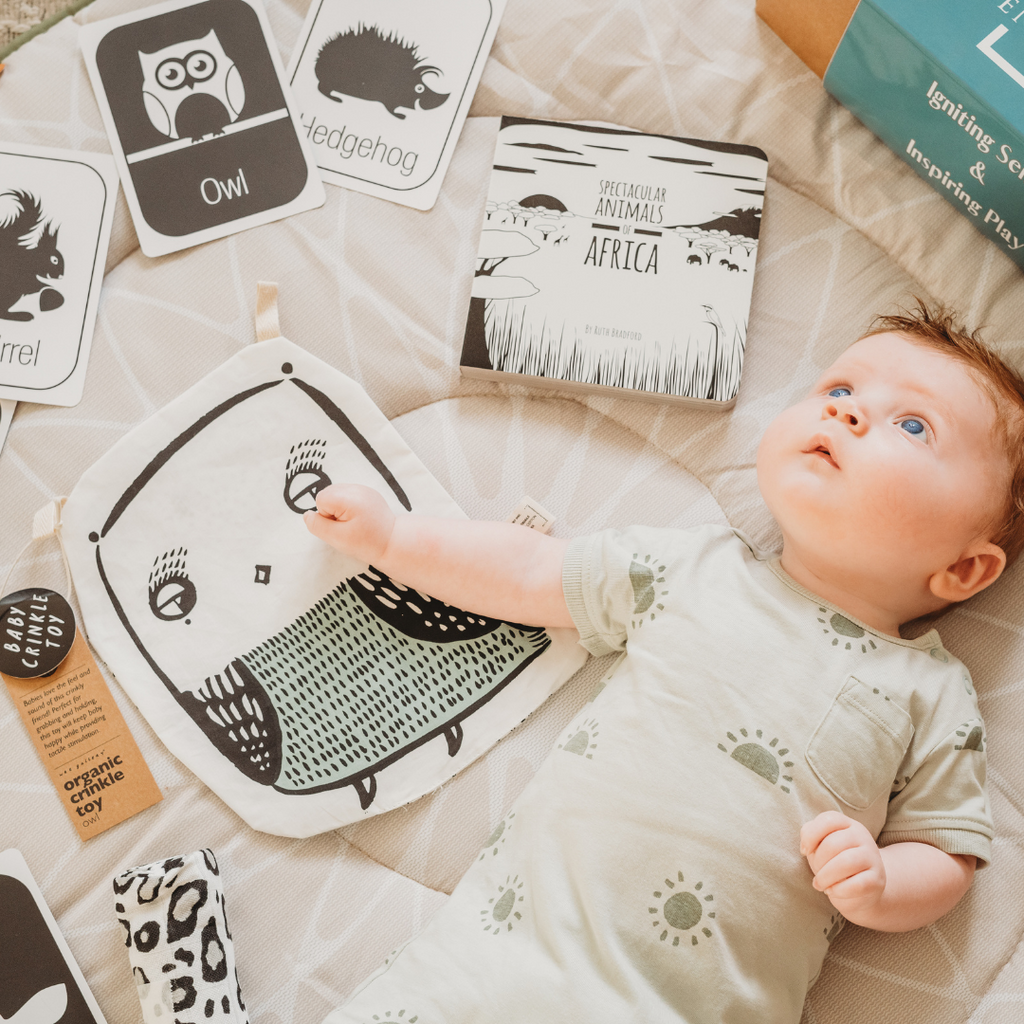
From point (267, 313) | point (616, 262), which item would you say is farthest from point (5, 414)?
point (616, 262)

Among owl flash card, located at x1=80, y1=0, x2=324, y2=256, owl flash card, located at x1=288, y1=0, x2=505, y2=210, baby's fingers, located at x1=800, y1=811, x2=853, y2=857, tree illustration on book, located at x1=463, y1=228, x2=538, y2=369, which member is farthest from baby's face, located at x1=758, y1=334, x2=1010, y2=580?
owl flash card, located at x1=80, y1=0, x2=324, y2=256

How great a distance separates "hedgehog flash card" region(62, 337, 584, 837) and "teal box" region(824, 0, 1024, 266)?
61 cm

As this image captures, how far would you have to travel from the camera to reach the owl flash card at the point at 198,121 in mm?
956

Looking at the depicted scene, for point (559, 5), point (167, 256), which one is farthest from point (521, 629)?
point (559, 5)

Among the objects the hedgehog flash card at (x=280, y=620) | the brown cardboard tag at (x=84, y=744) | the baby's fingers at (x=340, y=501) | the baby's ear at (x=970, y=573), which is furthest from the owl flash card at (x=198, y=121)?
the baby's ear at (x=970, y=573)

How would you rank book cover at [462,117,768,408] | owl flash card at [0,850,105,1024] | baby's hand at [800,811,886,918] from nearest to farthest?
baby's hand at [800,811,886,918] < owl flash card at [0,850,105,1024] < book cover at [462,117,768,408]

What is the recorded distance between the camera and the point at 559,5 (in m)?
0.98

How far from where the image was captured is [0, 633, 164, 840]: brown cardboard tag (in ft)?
2.77

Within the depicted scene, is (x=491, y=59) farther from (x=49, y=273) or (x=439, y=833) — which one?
(x=439, y=833)

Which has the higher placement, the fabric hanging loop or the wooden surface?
the wooden surface

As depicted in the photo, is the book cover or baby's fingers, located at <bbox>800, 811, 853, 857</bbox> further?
the book cover

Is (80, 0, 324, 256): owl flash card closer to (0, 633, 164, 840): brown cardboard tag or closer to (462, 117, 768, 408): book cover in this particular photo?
(462, 117, 768, 408): book cover

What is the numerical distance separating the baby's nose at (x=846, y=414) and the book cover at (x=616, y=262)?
130 mm

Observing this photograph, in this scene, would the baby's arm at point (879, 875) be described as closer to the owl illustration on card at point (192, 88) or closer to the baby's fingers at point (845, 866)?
the baby's fingers at point (845, 866)
